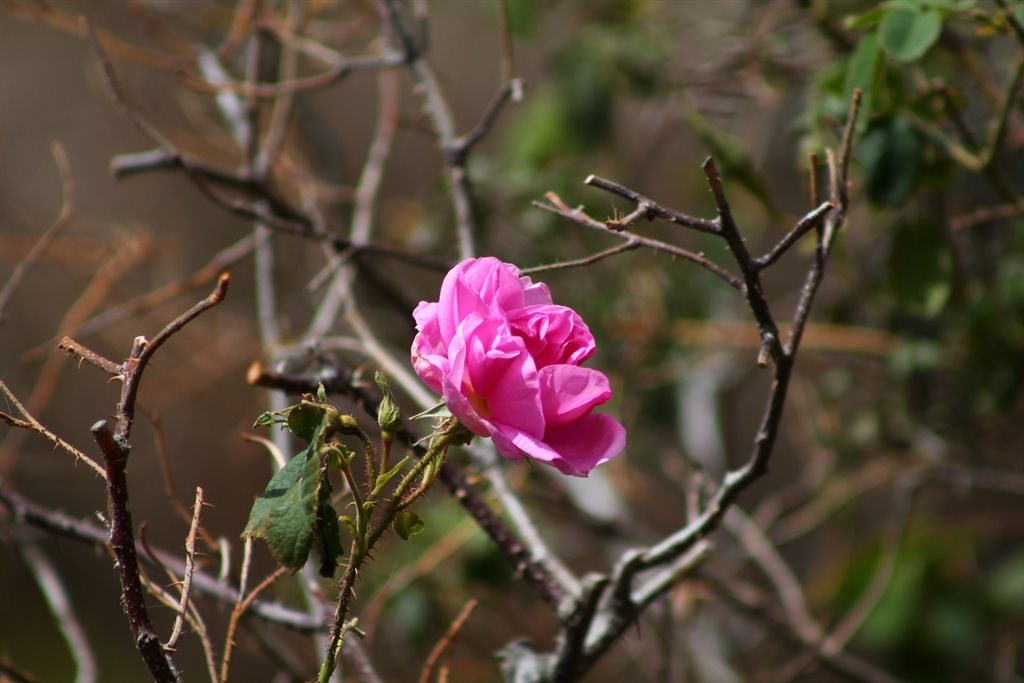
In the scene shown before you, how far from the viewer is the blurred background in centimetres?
92

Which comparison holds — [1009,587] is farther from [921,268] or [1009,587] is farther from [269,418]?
[269,418]

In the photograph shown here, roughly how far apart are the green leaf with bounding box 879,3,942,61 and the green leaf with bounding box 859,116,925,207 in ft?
0.36

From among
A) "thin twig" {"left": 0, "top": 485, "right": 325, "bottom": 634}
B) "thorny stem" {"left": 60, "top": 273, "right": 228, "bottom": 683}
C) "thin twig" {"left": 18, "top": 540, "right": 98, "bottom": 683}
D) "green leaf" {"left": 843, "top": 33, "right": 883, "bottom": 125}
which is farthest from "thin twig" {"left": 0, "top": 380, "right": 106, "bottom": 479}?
"green leaf" {"left": 843, "top": 33, "right": 883, "bottom": 125}

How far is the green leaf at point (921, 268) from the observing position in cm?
90

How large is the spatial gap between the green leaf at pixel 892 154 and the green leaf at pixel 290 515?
61cm

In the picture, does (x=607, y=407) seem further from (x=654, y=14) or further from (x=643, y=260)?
(x=654, y=14)

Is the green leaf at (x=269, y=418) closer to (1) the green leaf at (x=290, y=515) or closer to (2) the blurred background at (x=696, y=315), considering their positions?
(1) the green leaf at (x=290, y=515)

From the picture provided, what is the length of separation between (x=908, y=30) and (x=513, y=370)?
0.49 m

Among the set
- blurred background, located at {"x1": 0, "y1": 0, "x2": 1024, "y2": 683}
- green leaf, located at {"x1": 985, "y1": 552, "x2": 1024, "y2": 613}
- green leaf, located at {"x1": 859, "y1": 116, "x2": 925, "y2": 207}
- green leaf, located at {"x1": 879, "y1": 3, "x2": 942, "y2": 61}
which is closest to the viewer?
green leaf, located at {"x1": 879, "y1": 3, "x2": 942, "y2": 61}

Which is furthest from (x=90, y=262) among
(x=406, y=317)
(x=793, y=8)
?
(x=793, y=8)

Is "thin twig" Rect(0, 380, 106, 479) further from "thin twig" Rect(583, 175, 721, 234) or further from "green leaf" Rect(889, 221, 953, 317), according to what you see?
"green leaf" Rect(889, 221, 953, 317)

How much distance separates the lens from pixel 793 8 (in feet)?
3.88

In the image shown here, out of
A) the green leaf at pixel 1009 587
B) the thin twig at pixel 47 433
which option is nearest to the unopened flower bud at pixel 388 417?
the thin twig at pixel 47 433

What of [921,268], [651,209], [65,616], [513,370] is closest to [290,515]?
[513,370]
